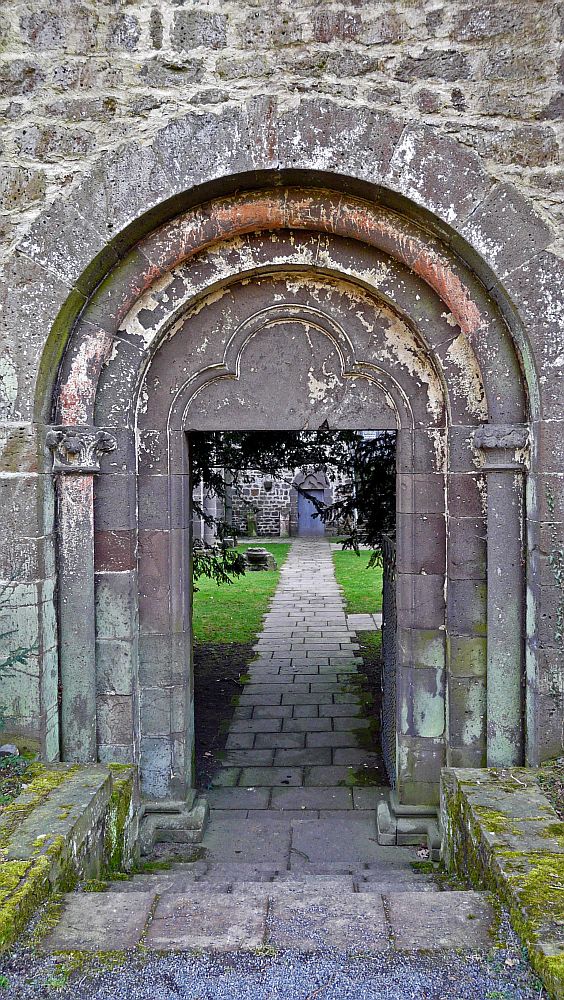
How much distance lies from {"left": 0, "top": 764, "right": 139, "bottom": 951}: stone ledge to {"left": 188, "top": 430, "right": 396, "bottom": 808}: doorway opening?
1271 mm

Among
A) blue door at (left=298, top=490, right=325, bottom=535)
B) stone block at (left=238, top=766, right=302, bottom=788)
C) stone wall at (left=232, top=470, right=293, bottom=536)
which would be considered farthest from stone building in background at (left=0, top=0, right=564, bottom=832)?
blue door at (left=298, top=490, right=325, bottom=535)

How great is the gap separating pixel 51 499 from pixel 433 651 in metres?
2.20

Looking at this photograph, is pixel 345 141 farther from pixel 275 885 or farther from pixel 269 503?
pixel 269 503

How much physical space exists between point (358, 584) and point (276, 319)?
995cm

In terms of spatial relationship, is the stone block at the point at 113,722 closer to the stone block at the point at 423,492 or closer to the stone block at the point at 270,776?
the stone block at the point at 270,776

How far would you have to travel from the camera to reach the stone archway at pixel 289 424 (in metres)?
3.74

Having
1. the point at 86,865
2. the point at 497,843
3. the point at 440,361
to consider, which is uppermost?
the point at 440,361

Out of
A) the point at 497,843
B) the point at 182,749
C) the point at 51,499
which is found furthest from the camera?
the point at 182,749

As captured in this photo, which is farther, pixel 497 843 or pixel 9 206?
Answer: pixel 9 206

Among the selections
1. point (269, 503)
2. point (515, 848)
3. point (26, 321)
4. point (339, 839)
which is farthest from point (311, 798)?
point (269, 503)

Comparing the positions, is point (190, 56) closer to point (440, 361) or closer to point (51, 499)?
point (440, 361)

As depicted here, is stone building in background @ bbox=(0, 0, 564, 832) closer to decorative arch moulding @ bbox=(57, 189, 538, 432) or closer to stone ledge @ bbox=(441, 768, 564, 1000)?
decorative arch moulding @ bbox=(57, 189, 538, 432)

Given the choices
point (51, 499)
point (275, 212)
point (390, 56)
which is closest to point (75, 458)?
point (51, 499)

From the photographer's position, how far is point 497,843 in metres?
2.88
